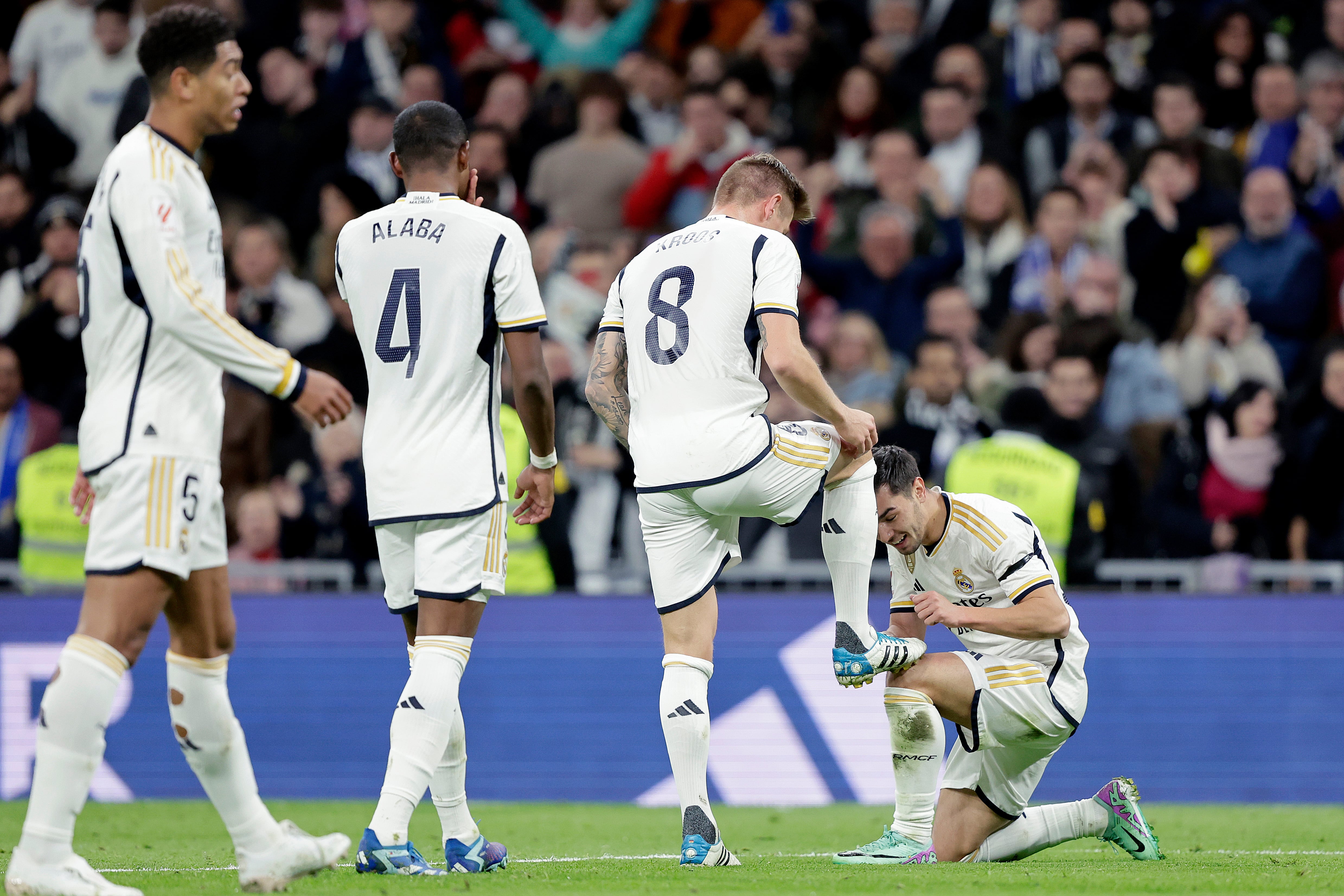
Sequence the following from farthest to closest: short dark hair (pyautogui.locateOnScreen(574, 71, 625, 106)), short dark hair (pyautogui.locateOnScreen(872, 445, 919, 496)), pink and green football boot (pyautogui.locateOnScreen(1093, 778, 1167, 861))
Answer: short dark hair (pyautogui.locateOnScreen(574, 71, 625, 106))
pink and green football boot (pyautogui.locateOnScreen(1093, 778, 1167, 861))
short dark hair (pyautogui.locateOnScreen(872, 445, 919, 496))

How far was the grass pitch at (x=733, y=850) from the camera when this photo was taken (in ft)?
17.2

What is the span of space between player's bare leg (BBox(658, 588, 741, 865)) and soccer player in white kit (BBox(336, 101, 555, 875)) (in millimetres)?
740

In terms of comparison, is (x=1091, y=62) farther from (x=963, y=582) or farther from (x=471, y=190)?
(x=471, y=190)

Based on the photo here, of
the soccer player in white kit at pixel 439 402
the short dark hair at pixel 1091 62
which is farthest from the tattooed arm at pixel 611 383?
the short dark hair at pixel 1091 62

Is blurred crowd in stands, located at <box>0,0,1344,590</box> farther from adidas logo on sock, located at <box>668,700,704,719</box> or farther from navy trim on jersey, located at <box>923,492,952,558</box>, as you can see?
adidas logo on sock, located at <box>668,700,704,719</box>

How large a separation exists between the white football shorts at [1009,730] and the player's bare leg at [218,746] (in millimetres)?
2894

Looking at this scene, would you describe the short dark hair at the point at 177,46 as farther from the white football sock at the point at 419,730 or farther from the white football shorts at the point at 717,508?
the white football shorts at the point at 717,508

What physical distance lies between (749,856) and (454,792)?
1.55 m

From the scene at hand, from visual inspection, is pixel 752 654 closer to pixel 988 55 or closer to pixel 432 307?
pixel 432 307

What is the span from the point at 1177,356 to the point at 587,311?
4.46m

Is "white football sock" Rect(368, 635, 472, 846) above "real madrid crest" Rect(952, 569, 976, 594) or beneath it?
beneath

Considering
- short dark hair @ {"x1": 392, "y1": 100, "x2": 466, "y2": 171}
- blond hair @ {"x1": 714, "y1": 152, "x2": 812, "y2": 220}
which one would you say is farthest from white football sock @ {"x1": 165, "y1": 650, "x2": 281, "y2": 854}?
blond hair @ {"x1": 714, "y1": 152, "x2": 812, "y2": 220}

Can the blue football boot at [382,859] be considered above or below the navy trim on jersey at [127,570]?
below

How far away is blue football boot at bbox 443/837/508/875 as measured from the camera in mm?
5863
